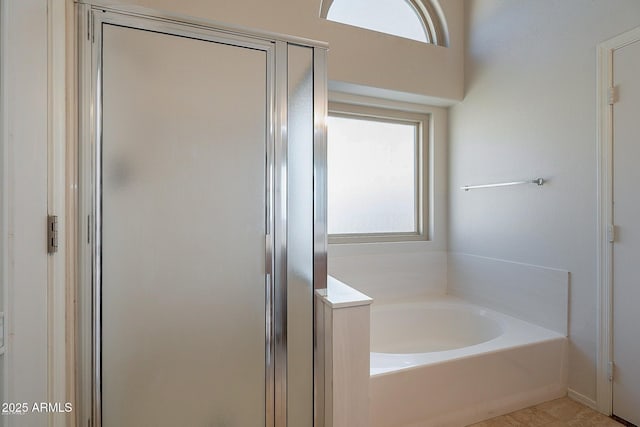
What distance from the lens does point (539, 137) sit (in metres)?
2.10

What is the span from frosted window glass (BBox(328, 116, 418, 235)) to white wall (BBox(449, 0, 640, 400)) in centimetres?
45

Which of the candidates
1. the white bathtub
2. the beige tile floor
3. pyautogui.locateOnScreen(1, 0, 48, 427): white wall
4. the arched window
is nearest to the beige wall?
the arched window

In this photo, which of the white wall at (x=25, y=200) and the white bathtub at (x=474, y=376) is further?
the white bathtub at (x=474, y=376)

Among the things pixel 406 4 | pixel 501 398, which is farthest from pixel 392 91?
pixel 501 398

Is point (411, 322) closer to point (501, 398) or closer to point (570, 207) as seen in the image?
point (501, 398)

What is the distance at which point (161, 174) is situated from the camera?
3.94 feet

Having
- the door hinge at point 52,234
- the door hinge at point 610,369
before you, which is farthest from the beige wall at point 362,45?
the door hinge at point 610,369

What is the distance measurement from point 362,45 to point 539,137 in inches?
54.3

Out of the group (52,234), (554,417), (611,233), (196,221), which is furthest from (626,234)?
(52,234)

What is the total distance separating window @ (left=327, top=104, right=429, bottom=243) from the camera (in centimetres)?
258

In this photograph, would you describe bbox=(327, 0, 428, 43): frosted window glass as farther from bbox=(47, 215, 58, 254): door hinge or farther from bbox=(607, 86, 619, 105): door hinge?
bbox=(47, 215, 58, 254): door hinge

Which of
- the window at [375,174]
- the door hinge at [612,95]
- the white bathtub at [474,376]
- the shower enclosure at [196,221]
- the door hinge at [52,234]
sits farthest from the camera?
the window at [375,174]

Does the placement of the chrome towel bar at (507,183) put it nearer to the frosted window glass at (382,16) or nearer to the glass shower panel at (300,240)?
the frosted window glass at (382,16)

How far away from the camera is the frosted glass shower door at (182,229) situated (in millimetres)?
1150
